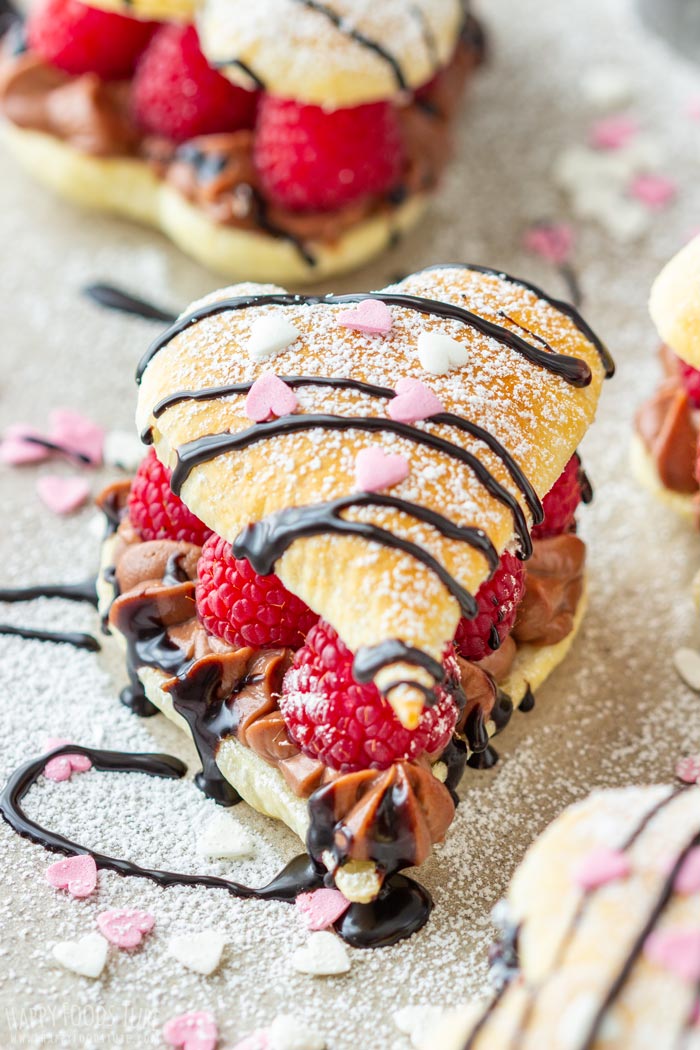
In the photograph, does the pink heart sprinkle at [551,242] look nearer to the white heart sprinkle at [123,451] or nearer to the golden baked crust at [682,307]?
the golden baked crust at [682,307]

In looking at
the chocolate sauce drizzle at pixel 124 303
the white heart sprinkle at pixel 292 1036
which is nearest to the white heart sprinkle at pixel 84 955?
the white heart sprinkle at pixel 292 1036

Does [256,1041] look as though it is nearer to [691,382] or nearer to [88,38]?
[691,382]

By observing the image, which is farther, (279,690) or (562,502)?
(562,502)

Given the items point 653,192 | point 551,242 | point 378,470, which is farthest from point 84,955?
point 653,192

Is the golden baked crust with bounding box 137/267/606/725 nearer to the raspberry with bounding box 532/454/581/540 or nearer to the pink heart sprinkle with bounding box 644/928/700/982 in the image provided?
the raspberry with bounding box 532/454/581/540

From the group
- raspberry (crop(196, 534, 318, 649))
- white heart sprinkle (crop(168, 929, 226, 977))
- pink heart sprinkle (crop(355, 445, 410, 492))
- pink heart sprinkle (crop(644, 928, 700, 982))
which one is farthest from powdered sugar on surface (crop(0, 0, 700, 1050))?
pink heart sprinkle (crop(355, 445, 410, 492))
